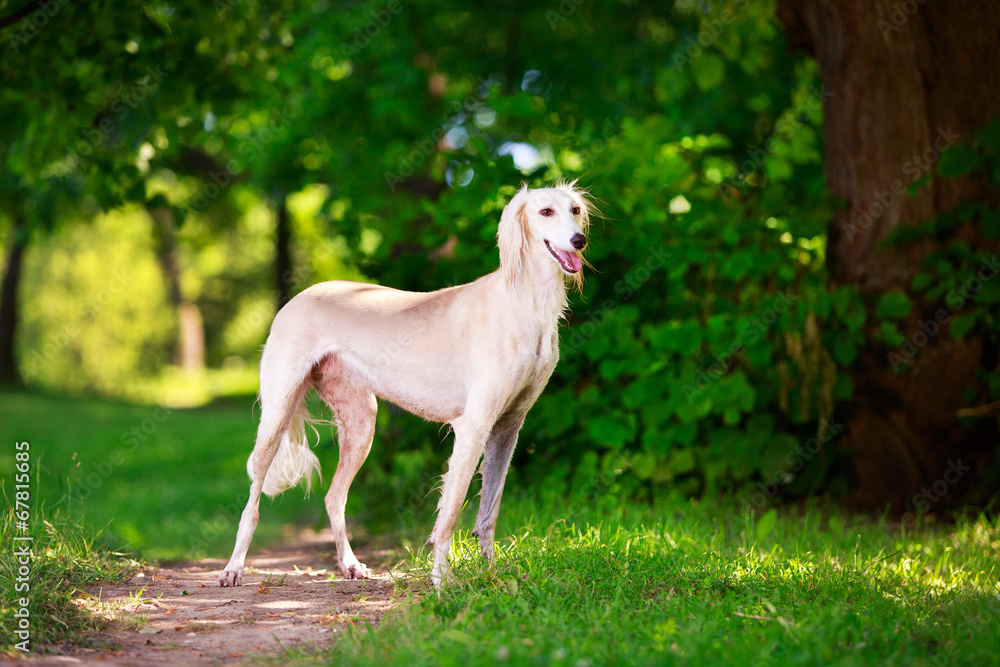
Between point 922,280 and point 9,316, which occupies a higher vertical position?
point 922,280

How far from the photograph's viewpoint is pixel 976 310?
19.4ft

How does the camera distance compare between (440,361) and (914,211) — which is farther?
(914,211)

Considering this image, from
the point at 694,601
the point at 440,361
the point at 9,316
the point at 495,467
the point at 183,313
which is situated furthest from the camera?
the point at 183,313

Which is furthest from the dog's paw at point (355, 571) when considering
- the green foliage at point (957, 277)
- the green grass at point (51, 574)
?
the green foliage at point (957, 277)

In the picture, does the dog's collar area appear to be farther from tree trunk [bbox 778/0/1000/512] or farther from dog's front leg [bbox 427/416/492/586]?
tree trunk [bbox 778/0/1000/512]

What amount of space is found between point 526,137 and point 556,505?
21.4 ft

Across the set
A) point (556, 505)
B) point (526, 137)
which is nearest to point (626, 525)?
point (556, 505)

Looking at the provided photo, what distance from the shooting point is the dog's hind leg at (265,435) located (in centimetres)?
438

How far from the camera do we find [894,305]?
19.7 feet

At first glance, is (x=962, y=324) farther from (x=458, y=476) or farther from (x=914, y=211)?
(x=458, y=476)

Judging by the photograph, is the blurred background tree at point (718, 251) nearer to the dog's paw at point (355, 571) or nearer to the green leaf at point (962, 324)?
the green leaf at point (962, 324)

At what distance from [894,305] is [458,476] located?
3825mm

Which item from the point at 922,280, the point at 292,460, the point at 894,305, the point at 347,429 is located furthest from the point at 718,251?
the point at 292,460

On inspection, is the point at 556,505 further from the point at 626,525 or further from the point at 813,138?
the point at 813,138
